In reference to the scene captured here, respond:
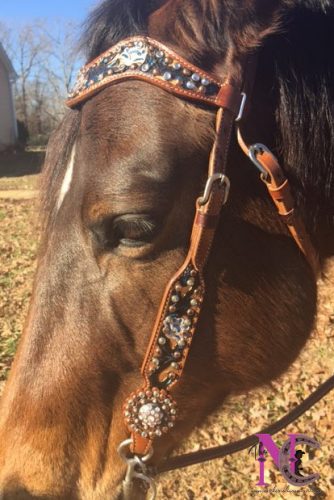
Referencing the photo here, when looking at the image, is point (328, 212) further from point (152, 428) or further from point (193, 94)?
point (152, 428)

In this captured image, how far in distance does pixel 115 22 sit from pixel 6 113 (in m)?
28.8

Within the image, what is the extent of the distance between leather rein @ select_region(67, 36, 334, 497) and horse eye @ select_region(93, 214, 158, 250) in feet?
0.50

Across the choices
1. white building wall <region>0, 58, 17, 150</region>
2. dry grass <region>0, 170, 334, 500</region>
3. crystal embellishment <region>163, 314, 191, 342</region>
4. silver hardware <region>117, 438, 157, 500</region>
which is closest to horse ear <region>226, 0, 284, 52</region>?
crystal embellishment <region>163, 314, 191, 342</region>

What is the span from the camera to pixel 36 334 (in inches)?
66.0

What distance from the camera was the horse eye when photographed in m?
1.49

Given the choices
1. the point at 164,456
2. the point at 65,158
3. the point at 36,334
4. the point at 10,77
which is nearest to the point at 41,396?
the point at 36,334

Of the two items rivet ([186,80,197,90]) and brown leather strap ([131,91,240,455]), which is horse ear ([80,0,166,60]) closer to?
rivet ([186,80,197,90])

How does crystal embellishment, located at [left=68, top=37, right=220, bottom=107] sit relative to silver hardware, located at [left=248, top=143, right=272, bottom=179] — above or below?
Answer: above

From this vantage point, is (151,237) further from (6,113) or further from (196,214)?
(6,113)

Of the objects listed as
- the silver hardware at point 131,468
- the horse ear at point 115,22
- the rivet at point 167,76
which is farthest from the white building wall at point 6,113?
the silver hardware at point 131,468

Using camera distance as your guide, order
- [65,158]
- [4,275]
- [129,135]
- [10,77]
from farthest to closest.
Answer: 1. [10,77]
2. [4,275]
3. [65,158]
4. [129,135]

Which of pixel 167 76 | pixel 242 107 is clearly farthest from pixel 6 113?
pixel 242 107

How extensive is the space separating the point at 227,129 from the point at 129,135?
0.31 metres

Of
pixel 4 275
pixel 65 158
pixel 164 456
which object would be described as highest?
pixel 65 158
